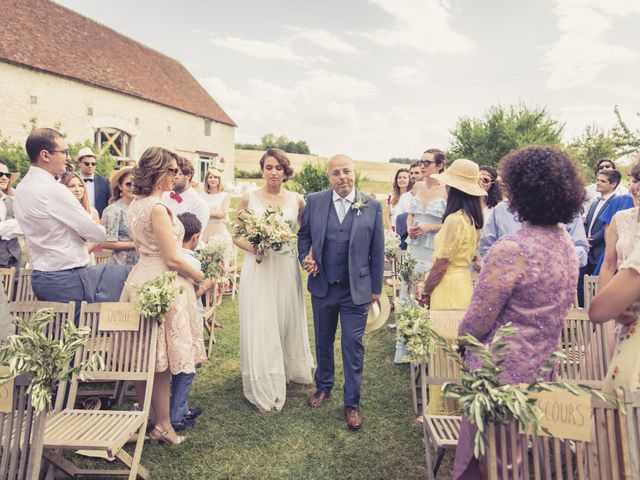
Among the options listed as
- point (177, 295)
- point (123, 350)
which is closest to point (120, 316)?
point (123, 350)

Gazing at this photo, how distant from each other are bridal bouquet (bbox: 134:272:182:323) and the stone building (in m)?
16.1

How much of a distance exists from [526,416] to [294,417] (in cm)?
291

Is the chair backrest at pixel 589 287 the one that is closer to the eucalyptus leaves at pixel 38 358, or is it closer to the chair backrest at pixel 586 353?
the chair backrest at pixel 586 353

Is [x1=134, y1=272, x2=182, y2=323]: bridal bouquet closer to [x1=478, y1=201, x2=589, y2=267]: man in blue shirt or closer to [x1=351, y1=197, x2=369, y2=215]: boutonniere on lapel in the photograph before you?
[x1=351, y1=197, x2=369, y2=215]: boutonniere on lapel

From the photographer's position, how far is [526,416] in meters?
1.78

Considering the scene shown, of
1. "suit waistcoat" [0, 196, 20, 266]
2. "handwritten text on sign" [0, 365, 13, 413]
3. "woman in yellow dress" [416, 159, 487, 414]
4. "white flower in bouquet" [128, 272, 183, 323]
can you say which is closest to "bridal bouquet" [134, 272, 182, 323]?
"white flower in bouquet" [128, 272, 183, 323]

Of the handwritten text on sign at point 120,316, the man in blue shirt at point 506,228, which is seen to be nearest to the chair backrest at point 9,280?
the handwritten text on sign at point 120,316

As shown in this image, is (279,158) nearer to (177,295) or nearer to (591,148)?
(177,295)

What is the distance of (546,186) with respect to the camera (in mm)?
2062

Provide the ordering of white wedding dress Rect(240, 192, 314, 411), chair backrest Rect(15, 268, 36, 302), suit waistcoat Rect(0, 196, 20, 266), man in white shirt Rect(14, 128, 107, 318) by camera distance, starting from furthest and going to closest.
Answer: suit waistcoat Rect(0, 196, 20, 266) < chair backrest Rect(15, 268, 36, 302) < white wedding dress Rect(240, 192, 314, 411) < man in white shirt Rect(14, 128, 107, 318)

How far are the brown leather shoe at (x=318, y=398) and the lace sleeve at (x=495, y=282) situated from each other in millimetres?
2730

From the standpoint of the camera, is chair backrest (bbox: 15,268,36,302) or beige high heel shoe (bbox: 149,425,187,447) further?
chair backrest (bbox: 15,268,36,302)

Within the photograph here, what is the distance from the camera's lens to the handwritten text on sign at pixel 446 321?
120 inches

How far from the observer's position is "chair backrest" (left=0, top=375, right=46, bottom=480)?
2.34 meters
